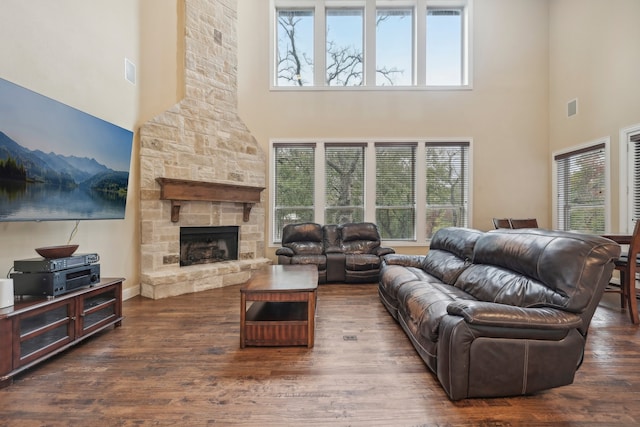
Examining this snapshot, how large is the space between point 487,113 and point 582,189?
81.6 inches

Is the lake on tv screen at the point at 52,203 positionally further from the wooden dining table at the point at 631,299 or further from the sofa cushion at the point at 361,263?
the wooden dining table at the point at 631,299

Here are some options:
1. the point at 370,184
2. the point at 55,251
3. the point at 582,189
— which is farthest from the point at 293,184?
the point at 582,189

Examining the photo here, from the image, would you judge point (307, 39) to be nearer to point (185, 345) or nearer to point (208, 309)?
point (208, 309)

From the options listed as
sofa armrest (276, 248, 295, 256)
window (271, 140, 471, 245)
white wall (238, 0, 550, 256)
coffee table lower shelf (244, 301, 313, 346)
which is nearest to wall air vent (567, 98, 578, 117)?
white wall (238, 0, 550, 256)

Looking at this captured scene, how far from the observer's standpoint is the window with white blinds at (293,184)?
581cm

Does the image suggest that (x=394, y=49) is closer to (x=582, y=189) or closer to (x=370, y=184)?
(x=370, y=184)

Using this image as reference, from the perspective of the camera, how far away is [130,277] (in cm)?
403

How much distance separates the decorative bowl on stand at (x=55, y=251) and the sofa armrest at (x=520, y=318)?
3.06m

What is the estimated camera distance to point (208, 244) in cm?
493

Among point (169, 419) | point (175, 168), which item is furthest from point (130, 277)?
point (169, 419)

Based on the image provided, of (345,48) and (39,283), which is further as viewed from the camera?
(345,48)

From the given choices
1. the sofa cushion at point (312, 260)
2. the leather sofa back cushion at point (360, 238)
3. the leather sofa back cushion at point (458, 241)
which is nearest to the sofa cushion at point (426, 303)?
the leather sofa back cushion at point (458, 241)

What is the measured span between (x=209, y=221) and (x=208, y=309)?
1.71 m

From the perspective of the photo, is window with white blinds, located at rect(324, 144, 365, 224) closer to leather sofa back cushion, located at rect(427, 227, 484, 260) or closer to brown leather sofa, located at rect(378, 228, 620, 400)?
leather sofa back cushion, located at rect(427, 227, 484, 260)
